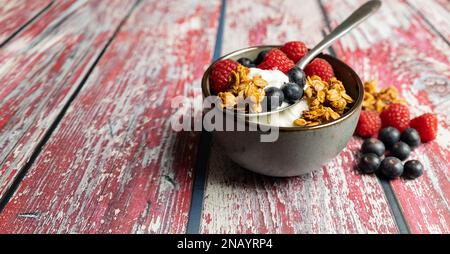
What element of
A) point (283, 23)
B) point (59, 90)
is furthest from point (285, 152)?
point (283, 23)

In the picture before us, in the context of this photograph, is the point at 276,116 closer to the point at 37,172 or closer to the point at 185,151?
the point at 185,151

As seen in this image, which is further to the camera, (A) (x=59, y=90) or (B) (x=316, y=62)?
(A) (x=59, y=90)

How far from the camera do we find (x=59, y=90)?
1.09 meters

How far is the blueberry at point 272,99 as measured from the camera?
28.4 inches

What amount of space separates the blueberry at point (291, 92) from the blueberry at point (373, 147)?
0.68 feet

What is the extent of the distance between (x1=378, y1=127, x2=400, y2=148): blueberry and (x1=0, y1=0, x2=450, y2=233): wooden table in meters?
0.05

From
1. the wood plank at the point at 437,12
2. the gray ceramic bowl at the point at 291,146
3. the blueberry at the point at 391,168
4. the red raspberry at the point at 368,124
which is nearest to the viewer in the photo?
the gray ceramic bowl at the point at 291,146

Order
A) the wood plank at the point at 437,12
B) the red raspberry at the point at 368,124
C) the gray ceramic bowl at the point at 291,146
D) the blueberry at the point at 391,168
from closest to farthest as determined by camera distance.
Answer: the gray ceramic bowl at the point at 291,146 < the blueberry at the point at 391,168 < the red raspberry at the point at 368,124 < the wood plank at the point at 437,12

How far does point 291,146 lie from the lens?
69cm

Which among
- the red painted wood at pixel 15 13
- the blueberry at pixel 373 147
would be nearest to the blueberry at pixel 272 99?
the blueberry at pixel 373 147

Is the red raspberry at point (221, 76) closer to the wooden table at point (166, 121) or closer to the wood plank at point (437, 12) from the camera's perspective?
the wooden table at point (166, 121)

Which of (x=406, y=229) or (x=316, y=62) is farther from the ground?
(x=316, y=62)
